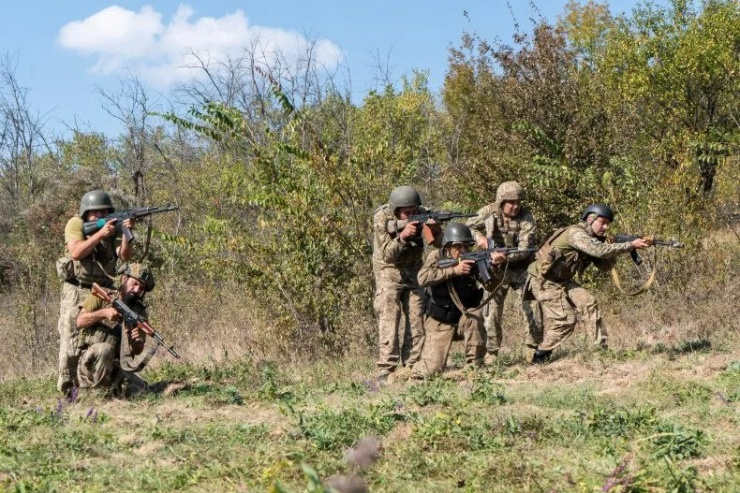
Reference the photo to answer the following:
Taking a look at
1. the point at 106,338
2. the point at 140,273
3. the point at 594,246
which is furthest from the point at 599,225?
the point at 106,338

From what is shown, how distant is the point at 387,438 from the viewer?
19.7ft

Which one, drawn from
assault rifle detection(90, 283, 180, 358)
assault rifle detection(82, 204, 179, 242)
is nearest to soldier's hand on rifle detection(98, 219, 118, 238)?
assault rifle detection(82, 204, 179, 242)

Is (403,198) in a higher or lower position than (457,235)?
higher

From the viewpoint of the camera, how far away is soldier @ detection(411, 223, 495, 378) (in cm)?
896

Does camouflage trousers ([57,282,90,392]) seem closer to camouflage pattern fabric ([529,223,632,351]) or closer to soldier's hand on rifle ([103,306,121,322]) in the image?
soldier's hand on rifle ([103,306,121,322])

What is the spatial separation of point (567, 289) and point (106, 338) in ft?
15.3

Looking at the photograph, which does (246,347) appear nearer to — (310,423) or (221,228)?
(221,228)

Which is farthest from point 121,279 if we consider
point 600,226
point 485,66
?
point 485,66

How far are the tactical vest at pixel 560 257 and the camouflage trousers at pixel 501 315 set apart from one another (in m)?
0.50

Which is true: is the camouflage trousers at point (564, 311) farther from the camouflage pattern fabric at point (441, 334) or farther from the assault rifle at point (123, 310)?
the assault rifle at point (123, 310)

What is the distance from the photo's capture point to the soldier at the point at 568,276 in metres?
9.45

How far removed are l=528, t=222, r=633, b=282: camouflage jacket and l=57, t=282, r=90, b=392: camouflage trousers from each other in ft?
14.9

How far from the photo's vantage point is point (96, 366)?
8.62 meters

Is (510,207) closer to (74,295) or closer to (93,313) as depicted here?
(93,313)
